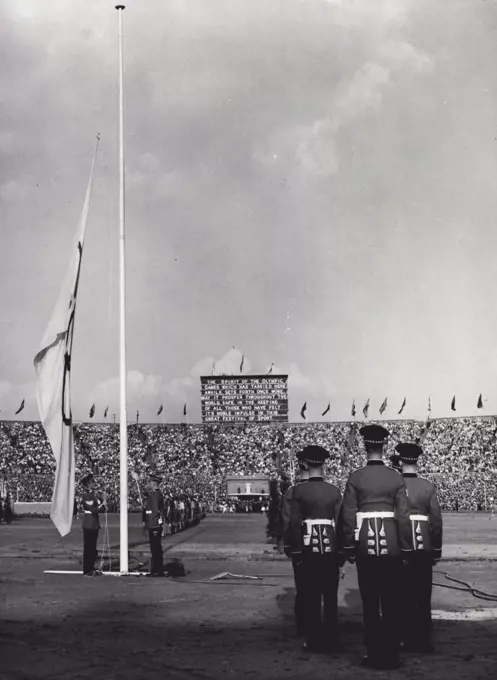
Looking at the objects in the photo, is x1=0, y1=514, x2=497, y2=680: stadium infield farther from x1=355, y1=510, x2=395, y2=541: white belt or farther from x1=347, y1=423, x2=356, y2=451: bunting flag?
x1=347, y1=423, x2=356, y2=451: bunting flag

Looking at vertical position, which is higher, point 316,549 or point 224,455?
point 224,455

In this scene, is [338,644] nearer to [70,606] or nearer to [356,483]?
[356,483]

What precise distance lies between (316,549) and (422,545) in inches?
43.9

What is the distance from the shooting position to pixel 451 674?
6.44 meters

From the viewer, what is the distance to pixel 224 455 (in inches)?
2469

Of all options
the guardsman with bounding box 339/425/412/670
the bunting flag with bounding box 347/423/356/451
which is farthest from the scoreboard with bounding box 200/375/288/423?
the guardsman with bounding box 339/425/412/670

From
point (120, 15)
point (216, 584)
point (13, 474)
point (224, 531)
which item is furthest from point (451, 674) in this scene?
point (13, 474)

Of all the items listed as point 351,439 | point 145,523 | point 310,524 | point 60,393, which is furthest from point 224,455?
point 310,524

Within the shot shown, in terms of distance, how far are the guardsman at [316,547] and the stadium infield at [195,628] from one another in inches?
10.8

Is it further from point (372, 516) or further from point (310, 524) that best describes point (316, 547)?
point (372, 516)

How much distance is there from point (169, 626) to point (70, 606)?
6.33ft

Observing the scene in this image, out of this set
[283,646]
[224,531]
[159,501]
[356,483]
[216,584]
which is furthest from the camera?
[224,531]

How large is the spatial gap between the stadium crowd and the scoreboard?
85cm

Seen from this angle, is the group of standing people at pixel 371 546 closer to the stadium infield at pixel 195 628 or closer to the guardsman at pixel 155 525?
the stadium infield at pixel 195 628
